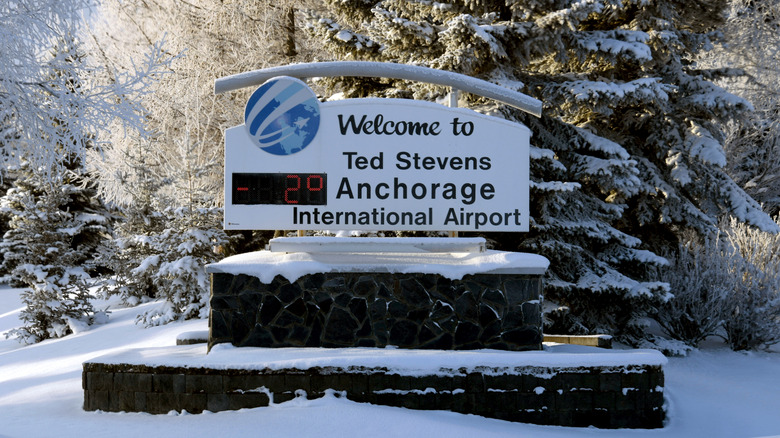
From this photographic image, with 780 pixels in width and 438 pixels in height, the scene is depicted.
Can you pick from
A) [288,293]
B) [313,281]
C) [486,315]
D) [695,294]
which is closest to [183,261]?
[288,293]

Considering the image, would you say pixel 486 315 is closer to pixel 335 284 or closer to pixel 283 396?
pixel 335 284

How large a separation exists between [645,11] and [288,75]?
295 inches

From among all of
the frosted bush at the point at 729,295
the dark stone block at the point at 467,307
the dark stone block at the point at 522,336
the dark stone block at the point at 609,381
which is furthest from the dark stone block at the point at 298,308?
the frosted bush at the point at 729,295

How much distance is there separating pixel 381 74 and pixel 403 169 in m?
1.22

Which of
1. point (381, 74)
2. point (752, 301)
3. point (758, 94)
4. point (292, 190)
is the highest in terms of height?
point (758, 94)

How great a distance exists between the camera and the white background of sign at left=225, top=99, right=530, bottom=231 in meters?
7.13

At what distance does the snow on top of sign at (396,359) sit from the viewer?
6.02 meters

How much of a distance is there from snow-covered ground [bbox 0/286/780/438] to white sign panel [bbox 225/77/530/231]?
2.04 meters

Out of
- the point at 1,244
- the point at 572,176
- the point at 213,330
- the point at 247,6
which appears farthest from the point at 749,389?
the point at 1,244

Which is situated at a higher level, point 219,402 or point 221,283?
point 221,283

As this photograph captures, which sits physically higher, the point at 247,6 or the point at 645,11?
the point at 247,6

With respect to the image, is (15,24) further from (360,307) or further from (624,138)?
(624,138)

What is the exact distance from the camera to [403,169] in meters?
7.24

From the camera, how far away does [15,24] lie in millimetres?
7758
